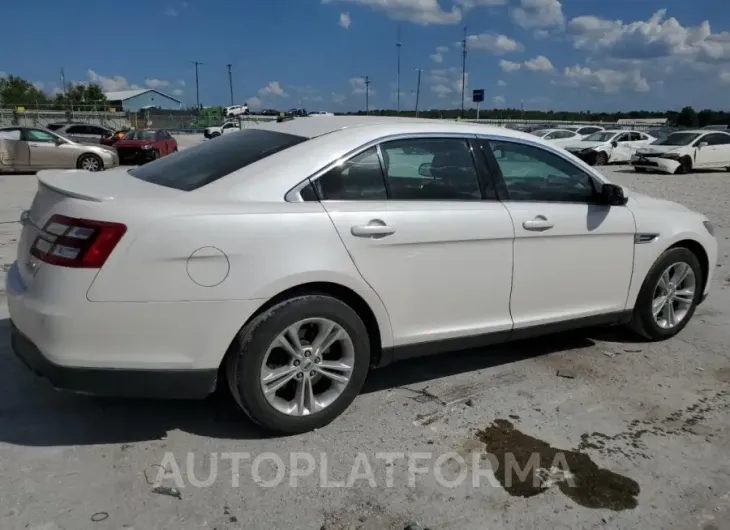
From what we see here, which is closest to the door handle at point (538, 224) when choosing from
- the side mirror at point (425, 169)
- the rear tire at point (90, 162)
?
the side mirror at point (425, 169)

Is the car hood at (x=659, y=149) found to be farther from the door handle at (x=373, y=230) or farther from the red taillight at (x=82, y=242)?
the red taillight at (x=82, y=242)

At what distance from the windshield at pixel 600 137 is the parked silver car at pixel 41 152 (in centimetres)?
1959

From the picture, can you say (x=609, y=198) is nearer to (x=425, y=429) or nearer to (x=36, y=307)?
(x=425, y=429)

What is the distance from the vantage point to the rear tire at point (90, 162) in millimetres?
18016

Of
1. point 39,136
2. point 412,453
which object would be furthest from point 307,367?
point 39,136

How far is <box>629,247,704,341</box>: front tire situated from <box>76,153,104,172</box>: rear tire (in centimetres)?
1687

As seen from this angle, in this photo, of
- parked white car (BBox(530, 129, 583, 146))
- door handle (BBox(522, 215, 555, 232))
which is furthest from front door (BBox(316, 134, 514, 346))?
parked white car (BBox(530, 129, 583, 146))

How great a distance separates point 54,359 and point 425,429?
1.88 m

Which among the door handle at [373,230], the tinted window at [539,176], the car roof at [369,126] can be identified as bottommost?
the door handle at [373,230]

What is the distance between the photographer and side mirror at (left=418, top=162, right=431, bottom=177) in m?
3.70

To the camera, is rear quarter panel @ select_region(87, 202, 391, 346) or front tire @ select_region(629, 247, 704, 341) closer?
rear quarter panel @ select_region(87, 202, 391, 346)

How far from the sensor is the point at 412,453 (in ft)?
10.5

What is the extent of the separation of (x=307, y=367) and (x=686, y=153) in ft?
74.1

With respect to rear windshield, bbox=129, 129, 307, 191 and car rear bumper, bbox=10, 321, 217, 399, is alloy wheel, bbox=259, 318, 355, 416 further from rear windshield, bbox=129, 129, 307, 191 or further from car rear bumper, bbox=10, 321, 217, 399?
rear windshield, bbox=129, 129, 307, 191
